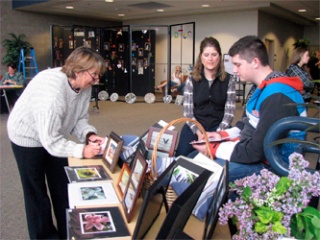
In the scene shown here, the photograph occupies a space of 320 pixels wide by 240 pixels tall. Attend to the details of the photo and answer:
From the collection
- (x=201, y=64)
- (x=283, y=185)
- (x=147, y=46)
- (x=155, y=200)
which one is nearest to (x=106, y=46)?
(x=147, y=46)

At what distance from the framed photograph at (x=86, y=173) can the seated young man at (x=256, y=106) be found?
503 millimetres

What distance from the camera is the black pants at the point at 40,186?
201cm

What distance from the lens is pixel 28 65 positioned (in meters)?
11.6

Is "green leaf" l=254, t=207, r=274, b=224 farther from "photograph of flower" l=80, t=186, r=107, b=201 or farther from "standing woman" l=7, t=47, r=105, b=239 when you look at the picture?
"standing woman" l=7, t=47, r=105, b=239

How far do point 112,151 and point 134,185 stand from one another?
2.15 feet

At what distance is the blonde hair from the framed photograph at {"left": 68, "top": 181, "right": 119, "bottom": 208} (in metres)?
0.64

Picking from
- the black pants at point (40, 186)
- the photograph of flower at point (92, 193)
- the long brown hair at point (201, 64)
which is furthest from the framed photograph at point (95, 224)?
the long brown hair at point (201, 64)

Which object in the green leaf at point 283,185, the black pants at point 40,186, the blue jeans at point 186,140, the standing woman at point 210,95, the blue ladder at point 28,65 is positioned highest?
the blue ladder at point 28,65

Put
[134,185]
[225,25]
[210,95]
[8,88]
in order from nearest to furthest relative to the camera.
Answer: [134,185] < [210,95] < [8,88] < [225,25]

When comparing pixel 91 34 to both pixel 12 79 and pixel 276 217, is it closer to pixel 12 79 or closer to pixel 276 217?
pixel 12 79

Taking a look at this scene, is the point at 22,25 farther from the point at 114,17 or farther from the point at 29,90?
the point at 29,90

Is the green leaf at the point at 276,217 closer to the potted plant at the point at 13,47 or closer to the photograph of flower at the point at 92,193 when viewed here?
the photograph of flower at the point at 92,193

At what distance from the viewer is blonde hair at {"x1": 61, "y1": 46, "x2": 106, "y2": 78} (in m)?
1.90

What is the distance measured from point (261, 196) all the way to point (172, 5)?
10.7 metres
